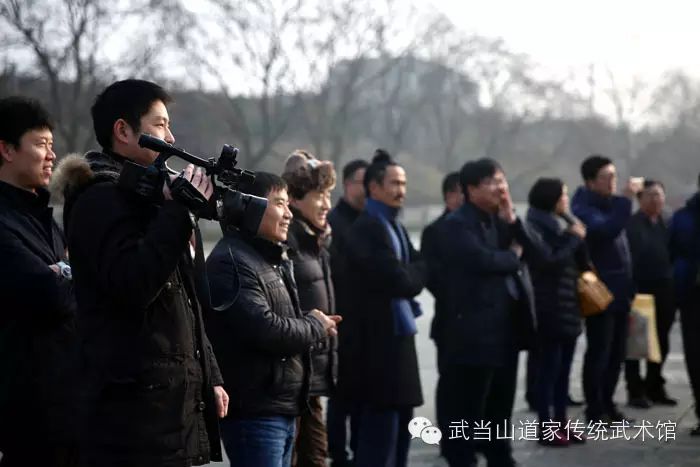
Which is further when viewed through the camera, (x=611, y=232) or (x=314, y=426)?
(x=611, y=232)

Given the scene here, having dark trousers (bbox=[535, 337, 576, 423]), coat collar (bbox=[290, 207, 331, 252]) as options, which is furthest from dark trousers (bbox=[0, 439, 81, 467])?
dark trousers (bbox=[535, 337, 576, 423])

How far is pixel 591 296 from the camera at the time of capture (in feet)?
23.6

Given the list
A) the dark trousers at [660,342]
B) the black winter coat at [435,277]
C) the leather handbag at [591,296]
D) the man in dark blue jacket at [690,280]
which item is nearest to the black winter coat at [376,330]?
the black winter coat at [435,277]

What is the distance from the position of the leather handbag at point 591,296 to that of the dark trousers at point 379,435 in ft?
6.76

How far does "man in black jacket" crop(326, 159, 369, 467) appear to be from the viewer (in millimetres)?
6047

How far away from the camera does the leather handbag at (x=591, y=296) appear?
7.21 m

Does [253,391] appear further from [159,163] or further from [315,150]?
[315,150]

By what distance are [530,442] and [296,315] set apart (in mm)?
3450

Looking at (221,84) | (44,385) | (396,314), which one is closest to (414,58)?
(221,84)

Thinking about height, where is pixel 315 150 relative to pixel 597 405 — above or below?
above

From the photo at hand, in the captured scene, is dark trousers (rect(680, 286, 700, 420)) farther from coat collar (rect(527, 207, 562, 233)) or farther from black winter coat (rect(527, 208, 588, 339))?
coat collar (rect(527, 207, 562, 233))

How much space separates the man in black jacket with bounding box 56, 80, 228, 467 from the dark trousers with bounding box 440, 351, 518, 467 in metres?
3.18

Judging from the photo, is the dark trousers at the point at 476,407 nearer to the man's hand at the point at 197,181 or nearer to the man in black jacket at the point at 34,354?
the man in black jacket at the point at 34,354

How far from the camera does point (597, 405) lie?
778 cm
